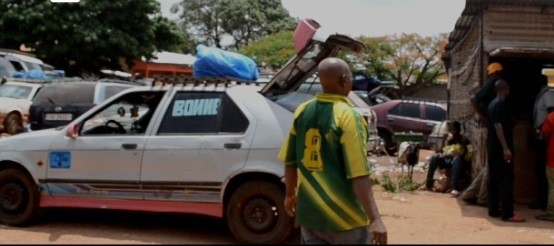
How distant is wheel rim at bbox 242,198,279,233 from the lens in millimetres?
6211

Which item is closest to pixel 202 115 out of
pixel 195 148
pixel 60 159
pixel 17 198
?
pixel 195 148

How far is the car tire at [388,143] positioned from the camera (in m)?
16.9

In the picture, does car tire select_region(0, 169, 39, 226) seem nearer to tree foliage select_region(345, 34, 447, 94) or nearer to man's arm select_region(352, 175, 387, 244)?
man's arm select_region(352, 175, 387, 244)

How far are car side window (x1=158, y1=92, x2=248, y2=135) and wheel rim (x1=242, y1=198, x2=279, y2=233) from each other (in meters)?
0.66

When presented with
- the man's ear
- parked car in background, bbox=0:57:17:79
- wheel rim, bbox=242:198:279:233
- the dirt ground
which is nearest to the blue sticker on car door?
wheel rim, bbox=242:198:279:233

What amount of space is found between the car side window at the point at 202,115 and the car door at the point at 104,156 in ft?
0.84

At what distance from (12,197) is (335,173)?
15.3ft

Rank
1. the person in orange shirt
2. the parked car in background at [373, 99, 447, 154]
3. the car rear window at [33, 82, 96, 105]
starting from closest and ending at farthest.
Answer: the person in orange shirt < the car rear window at [33, 82, 96, 105] < the parked car in background at [373, 99, 447, 154]

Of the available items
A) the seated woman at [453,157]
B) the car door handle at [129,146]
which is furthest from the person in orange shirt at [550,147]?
the car door handle at [129,146]

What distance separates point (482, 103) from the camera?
8.84 meters

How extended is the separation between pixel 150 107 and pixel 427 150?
443 inches

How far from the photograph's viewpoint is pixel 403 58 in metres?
34.8

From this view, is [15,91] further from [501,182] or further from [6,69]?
[501,182]

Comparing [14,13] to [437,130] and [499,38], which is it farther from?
[499,38]
